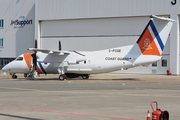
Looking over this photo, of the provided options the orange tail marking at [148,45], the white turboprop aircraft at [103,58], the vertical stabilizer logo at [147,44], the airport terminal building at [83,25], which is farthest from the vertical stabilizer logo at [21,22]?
the vertical stabilizer logo at [147,44]

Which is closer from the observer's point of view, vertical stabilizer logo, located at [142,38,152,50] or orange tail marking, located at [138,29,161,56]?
orange tail marking, located at [138,29,161,56]

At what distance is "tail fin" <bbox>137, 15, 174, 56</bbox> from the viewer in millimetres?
29156

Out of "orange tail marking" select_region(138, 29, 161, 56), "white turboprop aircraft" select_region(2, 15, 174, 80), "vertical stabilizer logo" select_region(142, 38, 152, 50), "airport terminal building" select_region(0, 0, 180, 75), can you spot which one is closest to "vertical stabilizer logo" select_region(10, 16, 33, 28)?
"airport terminal building" select_region(0, 0, 180, 75)

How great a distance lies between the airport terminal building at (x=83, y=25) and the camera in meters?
44.1

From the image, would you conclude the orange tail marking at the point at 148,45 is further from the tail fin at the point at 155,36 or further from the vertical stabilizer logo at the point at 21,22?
the vertical stabilizer logo at the point at 21,22

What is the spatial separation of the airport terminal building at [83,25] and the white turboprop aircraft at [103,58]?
14672 mm

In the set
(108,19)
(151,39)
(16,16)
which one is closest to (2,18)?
(16,16)

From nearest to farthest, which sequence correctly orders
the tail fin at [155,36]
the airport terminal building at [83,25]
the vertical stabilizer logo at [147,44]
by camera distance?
1. the tail fin at [155,36]
2. the vertical stabilizer logo at [147,44]
3. the airport terminal building at [83,25]

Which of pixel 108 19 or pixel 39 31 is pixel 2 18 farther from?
pixel 108 19

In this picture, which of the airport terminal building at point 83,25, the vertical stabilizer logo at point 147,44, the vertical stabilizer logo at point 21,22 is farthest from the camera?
the vertical stabilizer logo at point 21,22

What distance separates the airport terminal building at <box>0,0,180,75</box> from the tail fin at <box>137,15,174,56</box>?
14.4 meters

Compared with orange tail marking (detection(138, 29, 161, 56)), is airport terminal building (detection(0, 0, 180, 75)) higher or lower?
higher

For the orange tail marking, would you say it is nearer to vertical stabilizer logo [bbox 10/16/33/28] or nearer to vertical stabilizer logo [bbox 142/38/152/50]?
vertical stabilizer logo [bbox 142/38/152/50]

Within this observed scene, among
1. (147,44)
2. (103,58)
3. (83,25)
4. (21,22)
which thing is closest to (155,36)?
(147,44)
